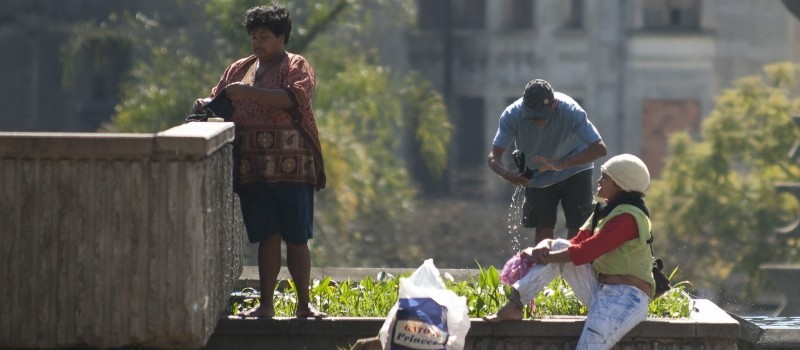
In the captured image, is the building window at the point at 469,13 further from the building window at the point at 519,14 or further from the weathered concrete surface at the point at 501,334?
the weathered concrete surface at the point at 501,334

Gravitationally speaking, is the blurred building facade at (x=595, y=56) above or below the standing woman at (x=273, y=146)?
below

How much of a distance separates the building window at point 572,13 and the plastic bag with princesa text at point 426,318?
115 feet

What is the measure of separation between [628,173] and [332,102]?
1762 centimetres

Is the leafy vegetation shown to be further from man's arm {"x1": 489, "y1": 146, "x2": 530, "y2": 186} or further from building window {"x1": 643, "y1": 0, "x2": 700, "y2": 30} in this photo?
building window {"x1": 643, "y1": 0, "x2": 700, "y2": 30}

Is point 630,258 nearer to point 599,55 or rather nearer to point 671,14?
point 671,14

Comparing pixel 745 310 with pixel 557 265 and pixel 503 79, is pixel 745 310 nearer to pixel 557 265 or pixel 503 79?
pixel 503 79

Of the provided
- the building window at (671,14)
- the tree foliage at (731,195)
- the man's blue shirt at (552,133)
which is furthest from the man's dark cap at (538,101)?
the building window at (671,14)

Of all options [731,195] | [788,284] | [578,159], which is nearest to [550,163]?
[578,159]

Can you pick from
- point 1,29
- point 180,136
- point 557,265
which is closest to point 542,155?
point 557,265

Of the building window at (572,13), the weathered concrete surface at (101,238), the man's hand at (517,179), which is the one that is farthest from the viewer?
the building window at (572,13)

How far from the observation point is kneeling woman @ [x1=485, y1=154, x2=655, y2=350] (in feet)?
29.7

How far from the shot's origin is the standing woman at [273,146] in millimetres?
9414

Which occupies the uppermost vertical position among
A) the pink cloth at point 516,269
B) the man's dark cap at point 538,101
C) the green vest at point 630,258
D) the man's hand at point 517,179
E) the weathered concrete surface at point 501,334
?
the man's dark cap at point 538,101

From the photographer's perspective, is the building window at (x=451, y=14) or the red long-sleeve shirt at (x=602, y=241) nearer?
Answer: the red long-sleeve shirt at (x=602, y=241)
